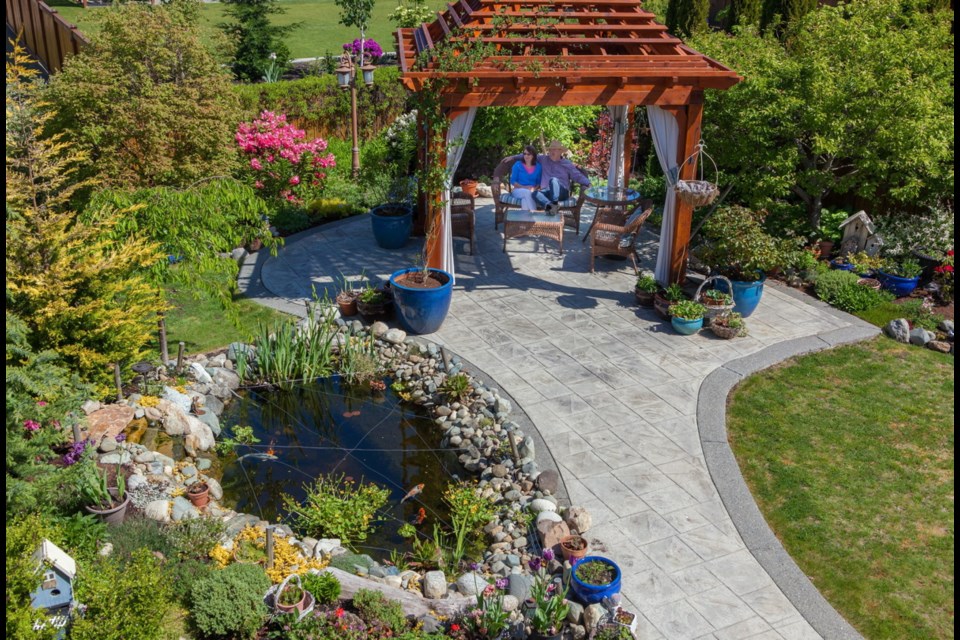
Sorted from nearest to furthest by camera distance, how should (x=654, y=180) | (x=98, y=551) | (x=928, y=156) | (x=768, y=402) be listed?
(x=98, y=551)
(x=768, y=402)
(x=928, y=156)
(x=654, y=180)

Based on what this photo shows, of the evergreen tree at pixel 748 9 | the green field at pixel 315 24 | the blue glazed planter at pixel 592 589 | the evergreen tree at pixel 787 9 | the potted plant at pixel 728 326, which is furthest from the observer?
the green field at pixel 315 24

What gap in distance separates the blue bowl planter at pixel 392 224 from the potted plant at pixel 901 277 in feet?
23.4

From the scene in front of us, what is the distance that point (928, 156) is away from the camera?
11.9m

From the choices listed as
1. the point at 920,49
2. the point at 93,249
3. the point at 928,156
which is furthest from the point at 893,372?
the point at 93,249

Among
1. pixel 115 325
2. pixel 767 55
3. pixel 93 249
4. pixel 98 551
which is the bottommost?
pixel 98 551

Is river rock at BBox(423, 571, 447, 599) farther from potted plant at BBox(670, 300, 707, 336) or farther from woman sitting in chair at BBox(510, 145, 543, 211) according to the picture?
woman sitting in chair at BBox(510, 145, 543, 211)

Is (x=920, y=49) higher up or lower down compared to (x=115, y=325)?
higher up

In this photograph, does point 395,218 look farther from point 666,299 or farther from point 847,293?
point 847,293

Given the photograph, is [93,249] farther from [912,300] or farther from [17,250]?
[912,300]

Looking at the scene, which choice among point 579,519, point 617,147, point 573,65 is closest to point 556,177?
point 617,147

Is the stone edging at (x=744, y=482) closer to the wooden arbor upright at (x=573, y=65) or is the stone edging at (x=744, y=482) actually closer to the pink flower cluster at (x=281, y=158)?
the wooden arbor upright at (x=573, y=65)

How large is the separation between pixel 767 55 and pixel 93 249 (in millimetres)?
9455

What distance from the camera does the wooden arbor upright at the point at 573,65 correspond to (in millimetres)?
10688

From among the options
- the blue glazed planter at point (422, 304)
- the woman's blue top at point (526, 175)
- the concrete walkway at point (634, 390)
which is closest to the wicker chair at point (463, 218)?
the concrete walkway at point (634, 390)
